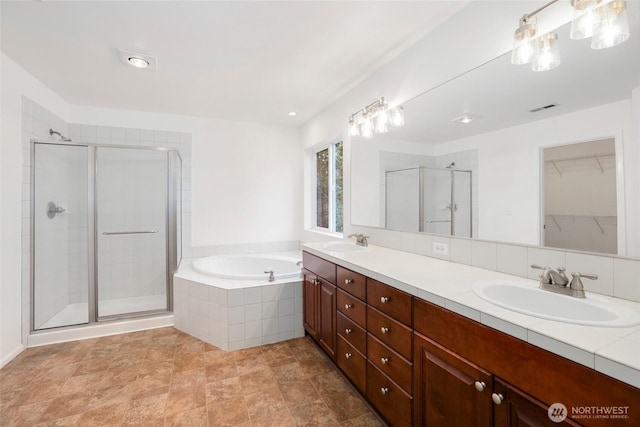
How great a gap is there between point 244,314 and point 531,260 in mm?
2049

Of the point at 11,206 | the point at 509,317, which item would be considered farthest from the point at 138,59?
the point at 509,317

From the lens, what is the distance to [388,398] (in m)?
1.40

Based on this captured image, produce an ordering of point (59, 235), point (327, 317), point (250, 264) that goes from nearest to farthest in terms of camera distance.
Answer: point (327, 317) → point (59, 235) → point (250, 264)

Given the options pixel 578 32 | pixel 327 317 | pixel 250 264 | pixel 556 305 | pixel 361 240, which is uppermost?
pixel 578 32

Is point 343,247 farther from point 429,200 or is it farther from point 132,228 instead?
point 132,228

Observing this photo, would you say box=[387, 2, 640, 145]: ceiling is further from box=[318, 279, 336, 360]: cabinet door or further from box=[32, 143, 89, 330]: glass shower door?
box=[32, 143, 89, 330]: glass shower door

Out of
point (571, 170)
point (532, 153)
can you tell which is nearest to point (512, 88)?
point (532, 153)

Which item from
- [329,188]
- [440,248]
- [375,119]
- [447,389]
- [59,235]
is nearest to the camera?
[447,389]

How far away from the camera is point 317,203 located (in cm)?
391

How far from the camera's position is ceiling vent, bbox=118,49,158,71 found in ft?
6.85

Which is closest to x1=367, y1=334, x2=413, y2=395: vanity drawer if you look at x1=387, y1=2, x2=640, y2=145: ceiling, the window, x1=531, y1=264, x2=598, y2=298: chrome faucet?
x1=531, y1=264, x2=598, y2=298: chrome faucet

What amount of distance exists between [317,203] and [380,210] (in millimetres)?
1624

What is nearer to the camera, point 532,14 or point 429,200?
point 532,14

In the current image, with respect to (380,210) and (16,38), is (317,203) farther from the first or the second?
(16,38)
